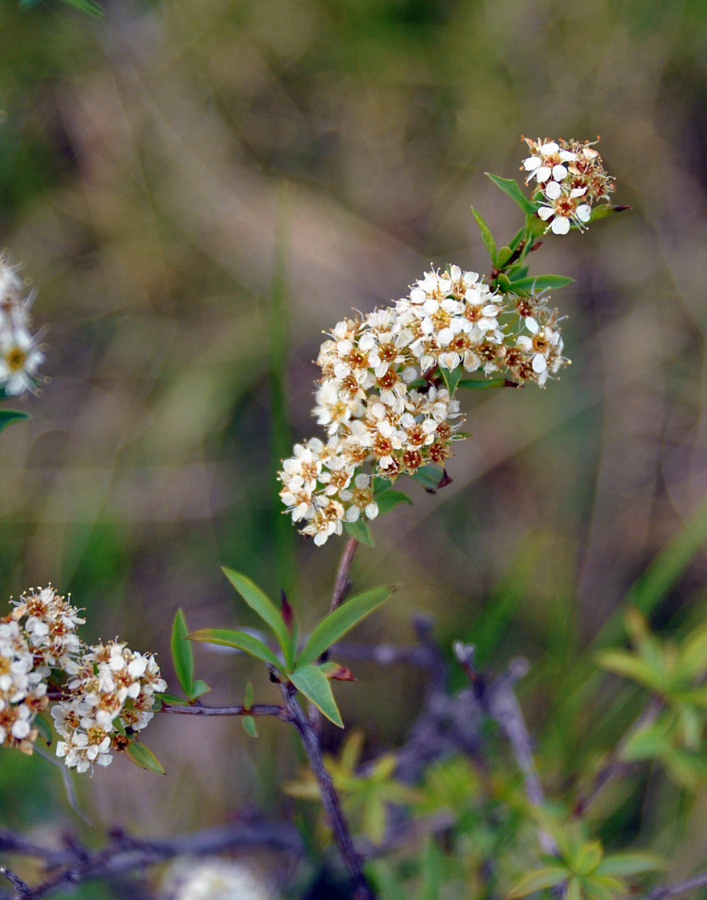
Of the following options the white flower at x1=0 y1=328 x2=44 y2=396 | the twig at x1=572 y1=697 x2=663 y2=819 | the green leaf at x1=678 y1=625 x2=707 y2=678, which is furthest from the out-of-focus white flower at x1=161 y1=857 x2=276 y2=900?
the white flower at x1=0 y1=328 x2=44 y2=396

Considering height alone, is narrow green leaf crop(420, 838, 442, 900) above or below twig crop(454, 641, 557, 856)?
below

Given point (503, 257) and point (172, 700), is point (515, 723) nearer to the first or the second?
point (172, 700)

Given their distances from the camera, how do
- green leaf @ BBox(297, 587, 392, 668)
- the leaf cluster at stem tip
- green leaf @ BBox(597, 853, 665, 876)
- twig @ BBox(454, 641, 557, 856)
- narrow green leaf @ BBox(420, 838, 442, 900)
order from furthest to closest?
twig @ BBox(454, 641, 557, 856) < narrow green leaf @ BBox(420, 838, 442, 900) < green leaf @ BBox(597, 853, 665, 876) < green leaf @ BBox(297, 587, 392, 668) < the leaf cluster at stem tip

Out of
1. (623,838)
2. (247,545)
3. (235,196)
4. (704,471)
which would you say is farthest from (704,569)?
(235,196)

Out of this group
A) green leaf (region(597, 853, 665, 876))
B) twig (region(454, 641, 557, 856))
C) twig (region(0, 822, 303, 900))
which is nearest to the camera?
twig (region(0, 822, 303, 900))

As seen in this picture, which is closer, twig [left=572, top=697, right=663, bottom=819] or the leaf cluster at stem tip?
the leaf cluster at stem tip

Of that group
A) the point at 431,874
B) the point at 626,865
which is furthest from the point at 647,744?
the point at 431,874

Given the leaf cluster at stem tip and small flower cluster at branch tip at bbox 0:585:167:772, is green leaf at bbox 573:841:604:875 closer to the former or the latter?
the leaf cluster at stem tip
